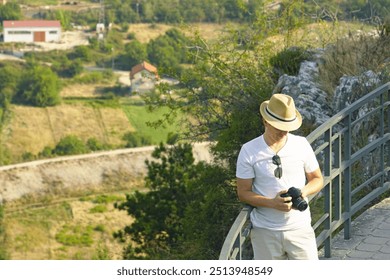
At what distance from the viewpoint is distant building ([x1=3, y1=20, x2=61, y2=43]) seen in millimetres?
113312

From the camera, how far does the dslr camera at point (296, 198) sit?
193 inches

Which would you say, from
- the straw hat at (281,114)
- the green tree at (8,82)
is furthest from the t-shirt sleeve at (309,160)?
the green tree at (8,82)

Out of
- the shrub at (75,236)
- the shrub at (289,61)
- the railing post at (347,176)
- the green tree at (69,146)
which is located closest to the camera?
the railing post at (347,176)

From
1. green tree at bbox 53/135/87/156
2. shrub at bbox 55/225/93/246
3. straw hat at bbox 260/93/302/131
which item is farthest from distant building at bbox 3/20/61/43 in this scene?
straw hat at bbox 260/93/302/131

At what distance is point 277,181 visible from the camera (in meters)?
4.96

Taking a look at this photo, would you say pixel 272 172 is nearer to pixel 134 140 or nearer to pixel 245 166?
pixel 245 166

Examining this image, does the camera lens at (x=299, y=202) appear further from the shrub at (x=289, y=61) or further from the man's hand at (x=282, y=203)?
the shrub at (x=289, y=61)

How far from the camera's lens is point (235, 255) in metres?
4.82

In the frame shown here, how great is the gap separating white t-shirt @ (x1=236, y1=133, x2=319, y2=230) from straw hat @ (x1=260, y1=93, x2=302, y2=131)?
0.10m

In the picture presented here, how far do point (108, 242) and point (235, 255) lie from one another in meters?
60.1

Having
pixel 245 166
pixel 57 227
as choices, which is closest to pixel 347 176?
pixel 245 166

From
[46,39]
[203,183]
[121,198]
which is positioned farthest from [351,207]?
[46,39]

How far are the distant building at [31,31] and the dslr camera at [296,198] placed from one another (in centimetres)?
10966

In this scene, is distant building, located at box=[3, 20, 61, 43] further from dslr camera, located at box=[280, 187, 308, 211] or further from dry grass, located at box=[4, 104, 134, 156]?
dslr camera, located at box=[280, 187, 308, 211]
